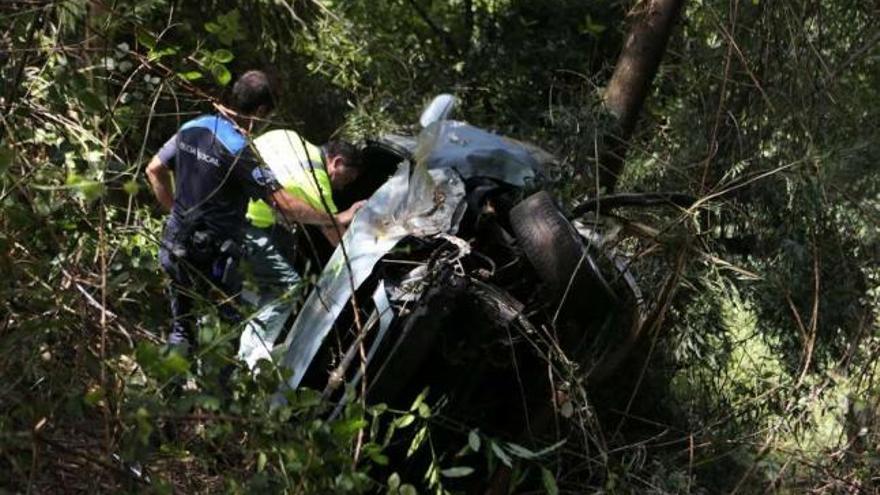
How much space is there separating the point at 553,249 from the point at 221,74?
1.33 metres

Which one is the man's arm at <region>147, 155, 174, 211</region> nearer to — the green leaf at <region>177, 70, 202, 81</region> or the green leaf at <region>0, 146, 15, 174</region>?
the green leaf at <region>177, 70, 202, 81</region>

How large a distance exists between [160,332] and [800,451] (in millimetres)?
2390

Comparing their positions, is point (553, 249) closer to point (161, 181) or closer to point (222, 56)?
point (222, 56)

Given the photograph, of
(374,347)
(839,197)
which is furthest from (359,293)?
(839,197)

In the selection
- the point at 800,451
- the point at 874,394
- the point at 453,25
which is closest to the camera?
the point at 800,451

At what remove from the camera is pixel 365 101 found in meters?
7.51

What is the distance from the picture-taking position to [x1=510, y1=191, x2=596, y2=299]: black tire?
398 cm

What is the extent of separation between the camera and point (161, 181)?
17.5 feet

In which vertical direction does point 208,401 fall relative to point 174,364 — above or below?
below

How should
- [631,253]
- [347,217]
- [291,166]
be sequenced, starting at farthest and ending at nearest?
1. [291,166]
2. [347,217]
3. [631,253]

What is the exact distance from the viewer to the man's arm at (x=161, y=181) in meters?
5.29

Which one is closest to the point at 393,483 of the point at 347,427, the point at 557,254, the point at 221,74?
the point at 347,427

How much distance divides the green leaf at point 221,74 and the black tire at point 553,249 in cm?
126

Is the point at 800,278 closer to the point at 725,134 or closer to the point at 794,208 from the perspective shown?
the point at 794,208
